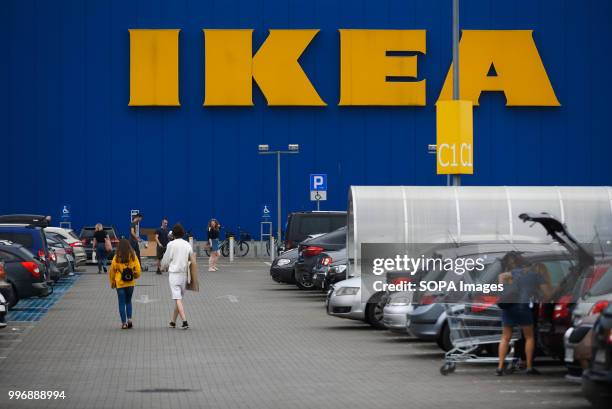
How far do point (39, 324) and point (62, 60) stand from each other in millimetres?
38428

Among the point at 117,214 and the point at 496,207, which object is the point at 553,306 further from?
the point at 117,214

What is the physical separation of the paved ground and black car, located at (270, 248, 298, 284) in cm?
737

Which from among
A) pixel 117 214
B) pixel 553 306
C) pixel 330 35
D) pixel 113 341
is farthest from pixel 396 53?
pixel 553 306

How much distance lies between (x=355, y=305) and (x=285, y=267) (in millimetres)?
12666

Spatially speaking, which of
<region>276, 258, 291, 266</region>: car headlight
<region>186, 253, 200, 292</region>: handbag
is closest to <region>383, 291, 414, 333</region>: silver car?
<region>186, 253, 200, 292</region>: handbag

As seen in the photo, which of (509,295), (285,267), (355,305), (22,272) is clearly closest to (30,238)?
(22,272)

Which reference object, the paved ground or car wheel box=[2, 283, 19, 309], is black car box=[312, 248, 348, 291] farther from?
car wheel box=[2, 283, 19, 309]

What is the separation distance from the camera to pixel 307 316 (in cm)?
2644

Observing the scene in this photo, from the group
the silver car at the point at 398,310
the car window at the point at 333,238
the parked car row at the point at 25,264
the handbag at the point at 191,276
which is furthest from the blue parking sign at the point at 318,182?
the silver car at the point at 398,310

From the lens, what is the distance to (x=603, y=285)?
14227mm

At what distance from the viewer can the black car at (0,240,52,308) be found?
26109 millimetres

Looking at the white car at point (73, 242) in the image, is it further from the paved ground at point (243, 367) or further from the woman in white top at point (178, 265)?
the woman in white top at point (178, 265)

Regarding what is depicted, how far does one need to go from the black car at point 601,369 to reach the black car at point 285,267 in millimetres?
23754

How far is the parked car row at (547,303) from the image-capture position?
1174cm
